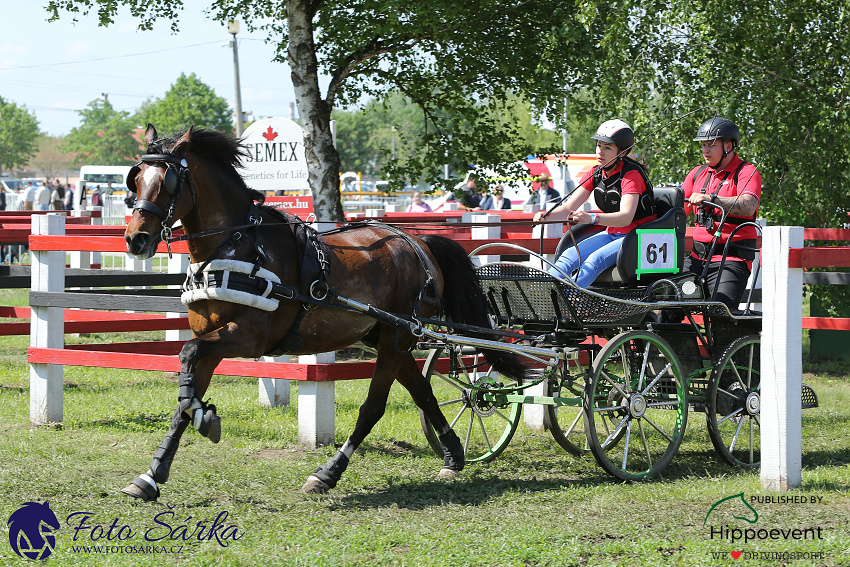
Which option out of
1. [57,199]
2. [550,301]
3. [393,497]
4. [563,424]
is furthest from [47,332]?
[57,199]

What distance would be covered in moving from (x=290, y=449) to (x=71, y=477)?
1.56 metres

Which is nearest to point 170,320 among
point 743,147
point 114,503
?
point 114,503

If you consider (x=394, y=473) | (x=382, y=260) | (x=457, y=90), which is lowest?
(x=394, y=473)

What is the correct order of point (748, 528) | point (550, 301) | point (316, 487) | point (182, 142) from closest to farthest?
1. point (748, 528)
2. point (182, 142)
3. point (316, 487)
4. point (550, 301)

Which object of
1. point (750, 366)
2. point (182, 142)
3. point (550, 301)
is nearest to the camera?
point (182, 142)

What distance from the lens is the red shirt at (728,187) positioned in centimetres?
682

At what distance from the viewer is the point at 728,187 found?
22.8ft

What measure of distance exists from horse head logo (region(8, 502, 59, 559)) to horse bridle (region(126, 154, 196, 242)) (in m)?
1.52

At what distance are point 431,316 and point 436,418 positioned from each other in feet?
2.25

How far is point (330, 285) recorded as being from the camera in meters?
5.72

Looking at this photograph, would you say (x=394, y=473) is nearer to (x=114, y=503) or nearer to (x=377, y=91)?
(x=114, y=503)

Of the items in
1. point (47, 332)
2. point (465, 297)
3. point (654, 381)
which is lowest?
point (654, 381)

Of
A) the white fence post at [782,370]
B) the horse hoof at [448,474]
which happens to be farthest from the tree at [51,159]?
the white fence post at [782,370]

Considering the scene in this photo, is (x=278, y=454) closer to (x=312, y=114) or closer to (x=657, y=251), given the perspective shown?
(x=657, y=251)
